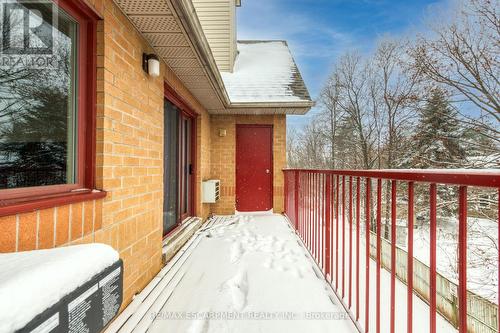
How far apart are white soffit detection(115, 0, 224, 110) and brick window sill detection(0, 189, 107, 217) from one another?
1397mm

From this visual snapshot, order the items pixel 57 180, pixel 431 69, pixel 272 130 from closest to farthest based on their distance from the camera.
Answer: pixel 57 180
pixel 272 130
pixel 431 69

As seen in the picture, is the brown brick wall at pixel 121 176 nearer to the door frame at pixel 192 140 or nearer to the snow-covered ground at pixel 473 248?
the door frame at pixel 192 140

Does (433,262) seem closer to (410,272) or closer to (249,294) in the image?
(410,272)

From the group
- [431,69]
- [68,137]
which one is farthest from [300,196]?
[431,69]

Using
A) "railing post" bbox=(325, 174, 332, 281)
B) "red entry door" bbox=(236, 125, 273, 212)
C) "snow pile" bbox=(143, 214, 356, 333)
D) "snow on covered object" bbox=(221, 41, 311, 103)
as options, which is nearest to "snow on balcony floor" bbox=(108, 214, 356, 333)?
"snow pile" bbox=(143, 214, 356, 333)

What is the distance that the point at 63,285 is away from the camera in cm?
72

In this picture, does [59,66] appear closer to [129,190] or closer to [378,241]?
[129,190]

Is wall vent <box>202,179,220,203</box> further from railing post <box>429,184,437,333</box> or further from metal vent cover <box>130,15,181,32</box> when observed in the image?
railing post <box>429,184,437,333</box>

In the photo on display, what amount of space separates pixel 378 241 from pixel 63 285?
5.11ft

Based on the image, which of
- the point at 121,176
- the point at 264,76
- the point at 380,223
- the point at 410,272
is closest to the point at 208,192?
the point at 264,76

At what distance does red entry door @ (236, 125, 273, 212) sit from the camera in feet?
21.2

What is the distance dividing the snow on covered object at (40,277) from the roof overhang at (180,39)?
5.82 ft

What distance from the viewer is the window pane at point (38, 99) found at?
1280 mm

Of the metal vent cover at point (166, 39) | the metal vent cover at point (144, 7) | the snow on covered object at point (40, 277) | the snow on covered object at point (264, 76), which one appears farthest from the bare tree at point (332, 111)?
the snow on covered object at point (40, 277)
